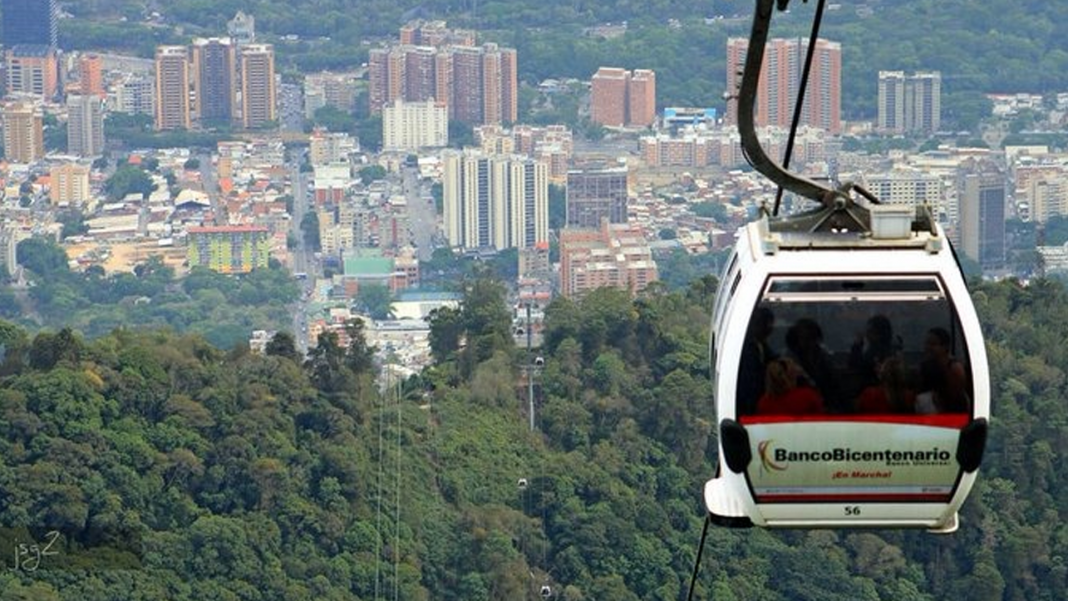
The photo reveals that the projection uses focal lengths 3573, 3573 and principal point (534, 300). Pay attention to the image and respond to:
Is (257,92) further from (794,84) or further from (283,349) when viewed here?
(283,349)

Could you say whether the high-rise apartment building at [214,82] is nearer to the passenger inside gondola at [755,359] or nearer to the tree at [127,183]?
the tree at [127,183]

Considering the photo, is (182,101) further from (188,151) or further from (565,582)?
(565,582)

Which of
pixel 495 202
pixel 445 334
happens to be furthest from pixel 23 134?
pixel 445 334

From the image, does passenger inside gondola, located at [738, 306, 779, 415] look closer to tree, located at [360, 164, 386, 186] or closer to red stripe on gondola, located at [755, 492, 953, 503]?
red stripe on gondola, located at [755, 492, 953, 503]

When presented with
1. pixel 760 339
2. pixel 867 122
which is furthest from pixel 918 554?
pixel 867 122

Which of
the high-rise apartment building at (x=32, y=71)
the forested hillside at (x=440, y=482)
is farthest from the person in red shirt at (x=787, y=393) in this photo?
the high-rise apartment building at (x=32, y=71)

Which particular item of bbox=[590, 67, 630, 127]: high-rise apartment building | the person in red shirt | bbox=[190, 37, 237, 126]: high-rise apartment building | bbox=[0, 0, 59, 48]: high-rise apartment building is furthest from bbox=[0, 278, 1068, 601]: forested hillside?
bbox=[0, 0, 59, 48]: high-rise apartment building
